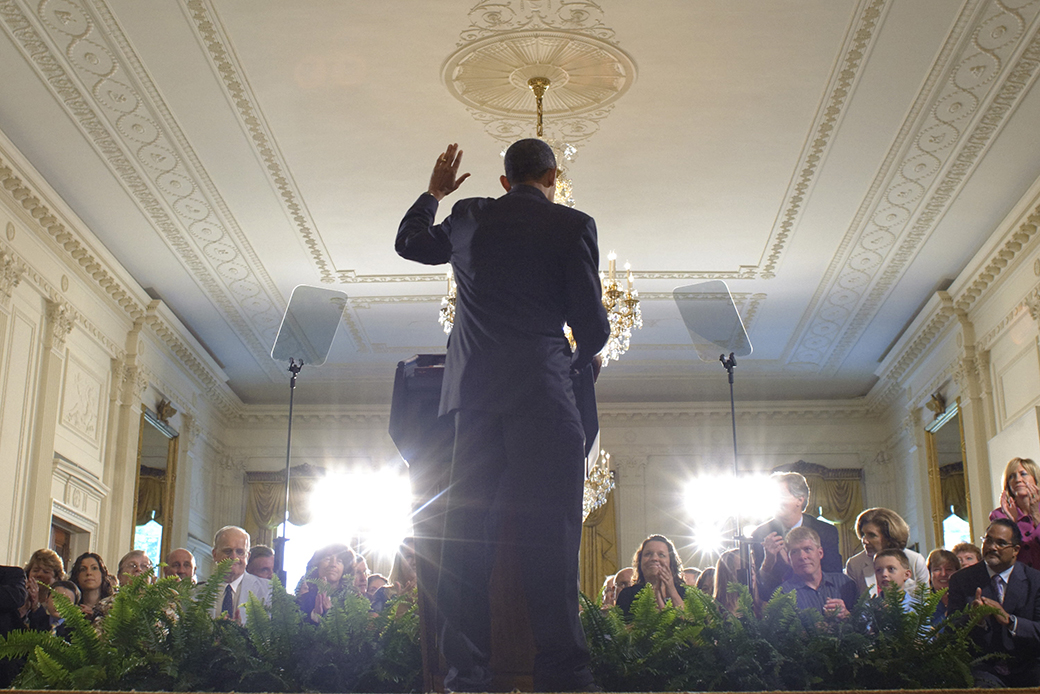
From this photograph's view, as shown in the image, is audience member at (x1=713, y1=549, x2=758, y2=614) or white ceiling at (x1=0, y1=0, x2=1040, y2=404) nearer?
audience member at (x1=713, y1=549, x2=758, y2=614)

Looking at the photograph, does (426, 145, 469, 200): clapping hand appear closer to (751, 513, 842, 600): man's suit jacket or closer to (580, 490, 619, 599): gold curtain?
(751, 513, 842, 600): man's suit jacket

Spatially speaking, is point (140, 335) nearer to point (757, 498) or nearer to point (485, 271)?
point (757, 498)

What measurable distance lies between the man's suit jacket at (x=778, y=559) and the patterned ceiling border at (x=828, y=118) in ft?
10.2

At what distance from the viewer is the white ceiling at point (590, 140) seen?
6.45 m

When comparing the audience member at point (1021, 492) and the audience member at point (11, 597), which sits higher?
the audience member at point (1021, 492)

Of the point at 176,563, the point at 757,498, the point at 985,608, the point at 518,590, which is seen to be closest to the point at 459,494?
the point at 518,590

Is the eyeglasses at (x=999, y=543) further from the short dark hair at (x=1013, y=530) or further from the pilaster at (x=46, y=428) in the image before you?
the pilaster at (x=46, y=428)

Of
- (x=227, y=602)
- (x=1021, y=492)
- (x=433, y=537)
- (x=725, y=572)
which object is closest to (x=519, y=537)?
(x=433, y=537)

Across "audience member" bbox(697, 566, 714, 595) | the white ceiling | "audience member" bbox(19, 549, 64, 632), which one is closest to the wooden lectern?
"audience member" bbox(19, 549, 64, 632)

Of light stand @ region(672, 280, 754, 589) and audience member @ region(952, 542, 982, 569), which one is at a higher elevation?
light stand @ region(672, 280, 754, 589)

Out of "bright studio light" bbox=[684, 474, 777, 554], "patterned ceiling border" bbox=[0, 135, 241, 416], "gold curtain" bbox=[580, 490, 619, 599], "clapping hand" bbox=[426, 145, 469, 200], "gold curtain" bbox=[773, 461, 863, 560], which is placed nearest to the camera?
"clapping hand" bbox=[426, 145, 469, 200]

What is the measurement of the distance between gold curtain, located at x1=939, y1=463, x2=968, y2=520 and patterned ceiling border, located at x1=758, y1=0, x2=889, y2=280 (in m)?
3.24

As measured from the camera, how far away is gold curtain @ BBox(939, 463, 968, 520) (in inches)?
435

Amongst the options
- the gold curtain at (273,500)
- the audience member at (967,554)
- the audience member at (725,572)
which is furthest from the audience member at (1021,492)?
the gold curtain at (273,500)
